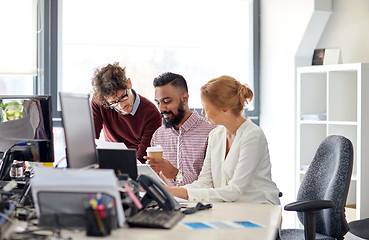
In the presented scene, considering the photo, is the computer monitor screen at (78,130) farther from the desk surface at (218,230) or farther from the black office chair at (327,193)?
the black office chair at (327,193)

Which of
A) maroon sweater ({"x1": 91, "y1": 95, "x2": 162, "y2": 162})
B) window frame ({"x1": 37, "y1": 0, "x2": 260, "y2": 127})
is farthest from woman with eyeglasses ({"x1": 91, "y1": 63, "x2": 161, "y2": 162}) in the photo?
window frame ({"x1": 37, "y1": 0, "x2": 260, "y2": 127})

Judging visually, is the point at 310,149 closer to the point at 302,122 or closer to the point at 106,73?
the point at 302,122

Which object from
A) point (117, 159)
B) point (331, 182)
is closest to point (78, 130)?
point (117, 159)

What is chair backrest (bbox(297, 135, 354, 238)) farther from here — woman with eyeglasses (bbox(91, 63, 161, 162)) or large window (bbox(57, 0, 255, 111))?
large window (bbox(57, 0, 255, 111))

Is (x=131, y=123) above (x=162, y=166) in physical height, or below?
above

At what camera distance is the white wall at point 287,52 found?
4676 millimetres

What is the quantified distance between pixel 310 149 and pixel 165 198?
279 cm

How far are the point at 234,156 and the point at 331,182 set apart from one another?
544mm

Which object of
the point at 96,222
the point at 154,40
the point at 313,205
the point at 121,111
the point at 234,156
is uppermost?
the point at 154,40

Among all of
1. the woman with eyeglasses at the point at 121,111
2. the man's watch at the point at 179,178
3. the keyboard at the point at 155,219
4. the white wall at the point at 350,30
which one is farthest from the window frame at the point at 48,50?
the keyboard at the point at 155,219

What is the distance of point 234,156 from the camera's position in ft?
9.12

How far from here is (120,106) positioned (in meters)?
3.67

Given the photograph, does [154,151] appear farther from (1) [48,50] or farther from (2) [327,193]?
(1) [48,50]

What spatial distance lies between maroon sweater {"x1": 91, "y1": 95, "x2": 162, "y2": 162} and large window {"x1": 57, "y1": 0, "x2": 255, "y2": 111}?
3.26 feet
